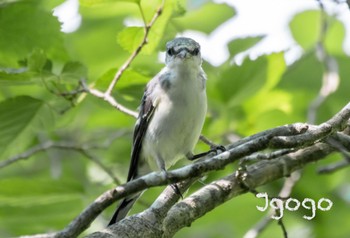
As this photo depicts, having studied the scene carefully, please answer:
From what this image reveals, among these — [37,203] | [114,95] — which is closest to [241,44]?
[114,95]

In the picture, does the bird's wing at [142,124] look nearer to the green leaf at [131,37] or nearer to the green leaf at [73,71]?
the green leaf at [131,37]

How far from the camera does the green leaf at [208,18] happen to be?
4.93 meters

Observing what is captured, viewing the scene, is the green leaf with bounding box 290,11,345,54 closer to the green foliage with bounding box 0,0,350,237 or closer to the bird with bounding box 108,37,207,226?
the green foliage with bounding box 0,0,350,237

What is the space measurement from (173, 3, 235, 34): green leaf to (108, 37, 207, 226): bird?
0.71 metres

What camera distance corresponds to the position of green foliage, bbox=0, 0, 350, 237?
387cm

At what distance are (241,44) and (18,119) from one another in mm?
1614

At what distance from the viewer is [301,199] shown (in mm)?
5121

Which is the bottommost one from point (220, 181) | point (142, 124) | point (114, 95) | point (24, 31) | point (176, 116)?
point (220, 181)

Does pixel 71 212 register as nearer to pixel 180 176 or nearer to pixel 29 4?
pixel 29 4

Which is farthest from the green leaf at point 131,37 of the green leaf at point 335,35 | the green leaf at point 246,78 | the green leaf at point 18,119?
the green leaf at point 335,35

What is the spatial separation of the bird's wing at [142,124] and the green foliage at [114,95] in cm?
6

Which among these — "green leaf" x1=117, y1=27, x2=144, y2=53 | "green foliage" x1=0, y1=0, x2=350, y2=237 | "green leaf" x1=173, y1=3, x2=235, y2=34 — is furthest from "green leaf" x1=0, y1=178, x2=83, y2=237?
"green leaf" x1=173, y1=3, x2=235, y2=34

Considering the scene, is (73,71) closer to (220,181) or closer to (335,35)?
(220,181)

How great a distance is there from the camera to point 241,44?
4.76m
